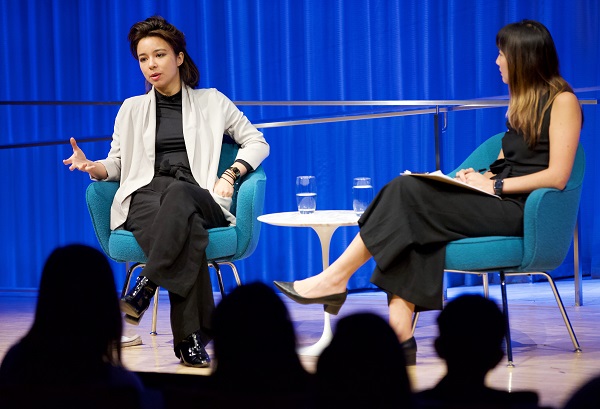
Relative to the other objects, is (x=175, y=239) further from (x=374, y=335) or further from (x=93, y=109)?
(x=93, y=109)

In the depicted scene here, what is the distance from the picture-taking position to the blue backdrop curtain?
429cm

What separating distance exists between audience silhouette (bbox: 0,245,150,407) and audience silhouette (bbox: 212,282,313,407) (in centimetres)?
16

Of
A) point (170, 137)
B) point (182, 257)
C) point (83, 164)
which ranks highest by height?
point (170, 137)

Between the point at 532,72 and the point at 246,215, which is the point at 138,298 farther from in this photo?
the point at 532,72

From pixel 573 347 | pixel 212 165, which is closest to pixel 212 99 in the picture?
pixel 212 165

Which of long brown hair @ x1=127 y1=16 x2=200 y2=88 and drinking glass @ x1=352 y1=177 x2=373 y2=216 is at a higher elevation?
long brown hair @ x1=127 y1=16 x2=200 y2=88

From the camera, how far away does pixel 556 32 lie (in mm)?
4227

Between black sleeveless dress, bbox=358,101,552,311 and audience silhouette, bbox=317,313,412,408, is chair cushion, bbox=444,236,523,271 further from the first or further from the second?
audience silhouette, bbox=317,313,412,408

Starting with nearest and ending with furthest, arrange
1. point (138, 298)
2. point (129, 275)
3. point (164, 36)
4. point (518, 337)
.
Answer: point (138, 298), point (518, 337), point (129, 275), point (164, 36)

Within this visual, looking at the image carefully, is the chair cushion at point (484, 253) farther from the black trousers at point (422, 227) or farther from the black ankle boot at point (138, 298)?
the black ankle boot at point (138, 298)

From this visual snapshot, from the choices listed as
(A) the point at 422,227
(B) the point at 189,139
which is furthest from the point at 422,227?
(B) the point at 189,139

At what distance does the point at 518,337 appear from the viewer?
2.96 metres

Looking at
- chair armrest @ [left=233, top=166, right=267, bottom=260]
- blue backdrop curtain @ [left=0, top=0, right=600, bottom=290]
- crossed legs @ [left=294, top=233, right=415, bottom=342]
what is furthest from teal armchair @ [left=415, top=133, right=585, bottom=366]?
blue backdrop curtain @ [left=0, top=0, right=600, bottom=290]

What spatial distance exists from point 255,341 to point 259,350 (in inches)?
0.5
